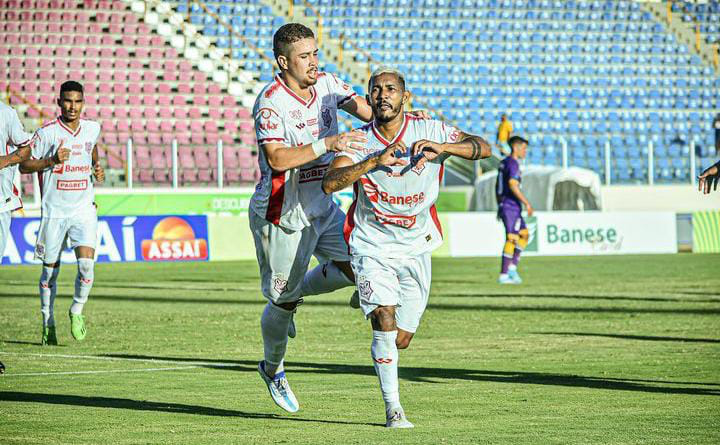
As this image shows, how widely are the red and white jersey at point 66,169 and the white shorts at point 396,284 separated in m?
5.59

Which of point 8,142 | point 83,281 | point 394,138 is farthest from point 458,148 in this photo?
point 83,281

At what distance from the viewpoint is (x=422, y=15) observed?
4125 centimetres

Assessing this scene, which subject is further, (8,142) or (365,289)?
(8,142)

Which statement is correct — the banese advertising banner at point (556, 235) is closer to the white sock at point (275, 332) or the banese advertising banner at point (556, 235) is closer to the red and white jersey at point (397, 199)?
the white sock at point (275, 332)

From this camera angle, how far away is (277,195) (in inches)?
300

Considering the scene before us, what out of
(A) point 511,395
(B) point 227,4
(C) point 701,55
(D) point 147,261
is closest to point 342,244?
(A) point 511,395

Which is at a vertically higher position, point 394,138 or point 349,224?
point 394,138

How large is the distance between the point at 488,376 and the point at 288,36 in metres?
3.12

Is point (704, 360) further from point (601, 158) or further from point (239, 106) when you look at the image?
point (239, 106)

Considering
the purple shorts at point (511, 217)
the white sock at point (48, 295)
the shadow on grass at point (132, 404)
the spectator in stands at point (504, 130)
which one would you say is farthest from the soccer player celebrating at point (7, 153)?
the spectator in stands at point (504, 130)

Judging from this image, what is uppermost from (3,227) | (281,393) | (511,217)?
(3,227)

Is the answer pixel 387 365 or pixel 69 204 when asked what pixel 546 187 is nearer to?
pixel 69 204

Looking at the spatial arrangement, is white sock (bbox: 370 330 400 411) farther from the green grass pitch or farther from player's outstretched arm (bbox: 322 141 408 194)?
player's outstretched arm (bbox: 322 141 408 194)

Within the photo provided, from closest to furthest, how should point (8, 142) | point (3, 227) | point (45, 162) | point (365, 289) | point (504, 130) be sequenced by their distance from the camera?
point (365, 289)
point (8, 142)
point (3, 227)
point (45, 162)
point (504, 130)
